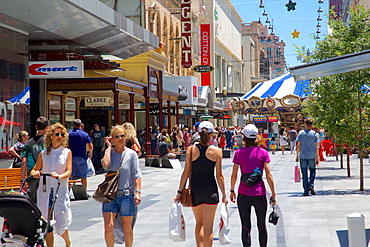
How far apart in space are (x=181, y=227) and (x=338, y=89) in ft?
29.8

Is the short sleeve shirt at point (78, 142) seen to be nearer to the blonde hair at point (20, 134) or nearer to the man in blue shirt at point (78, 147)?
the man in blue shirt at point (78, 147)

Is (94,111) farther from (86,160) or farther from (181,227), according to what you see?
(181,227)

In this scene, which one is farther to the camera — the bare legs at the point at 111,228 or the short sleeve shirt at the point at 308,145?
the short sleeve shirt at the point at 308,145

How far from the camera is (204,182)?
6.94 metres

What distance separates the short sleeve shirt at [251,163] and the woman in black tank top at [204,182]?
0.29 m

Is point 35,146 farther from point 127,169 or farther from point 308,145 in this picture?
point 308,145

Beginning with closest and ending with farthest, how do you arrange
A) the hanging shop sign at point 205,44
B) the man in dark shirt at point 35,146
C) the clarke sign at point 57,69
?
the man in dark shirt at point 35,146, the clarke sign at point 57,69, the hanging shop sign at point 205,44

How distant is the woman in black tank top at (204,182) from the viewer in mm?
6926

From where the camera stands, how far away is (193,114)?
48.0 metres

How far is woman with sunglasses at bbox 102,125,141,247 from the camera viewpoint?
6867mm


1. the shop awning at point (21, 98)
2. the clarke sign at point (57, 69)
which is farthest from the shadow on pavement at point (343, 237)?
the clarke sign at point (57, 69)

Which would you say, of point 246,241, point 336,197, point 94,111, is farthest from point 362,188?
point 94,111

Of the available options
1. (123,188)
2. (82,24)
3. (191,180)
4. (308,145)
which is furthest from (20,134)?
(191,180)

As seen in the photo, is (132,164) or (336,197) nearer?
(132,164)
